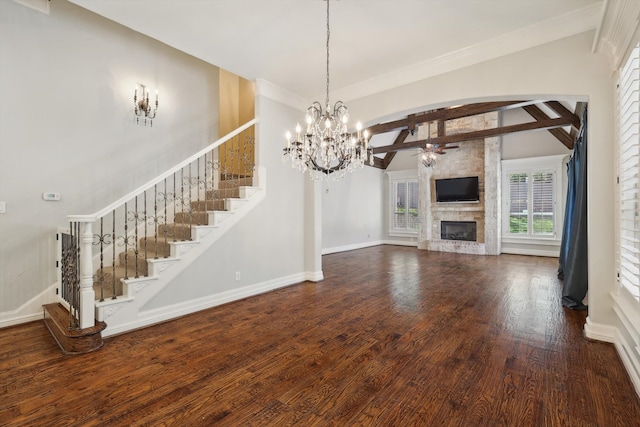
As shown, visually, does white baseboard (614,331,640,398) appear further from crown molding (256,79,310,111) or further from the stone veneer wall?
the stone veneer wall

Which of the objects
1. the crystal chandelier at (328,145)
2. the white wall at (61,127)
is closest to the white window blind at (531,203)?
the crystal chandelier at (328,145)

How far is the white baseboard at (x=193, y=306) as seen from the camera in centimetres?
304

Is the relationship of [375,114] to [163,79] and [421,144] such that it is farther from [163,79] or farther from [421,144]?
[421,144]

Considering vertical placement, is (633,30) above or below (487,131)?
below

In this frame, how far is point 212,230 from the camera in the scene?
3.81 m

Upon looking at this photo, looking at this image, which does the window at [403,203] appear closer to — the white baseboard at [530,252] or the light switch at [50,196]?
the white baseboard at [530,252]

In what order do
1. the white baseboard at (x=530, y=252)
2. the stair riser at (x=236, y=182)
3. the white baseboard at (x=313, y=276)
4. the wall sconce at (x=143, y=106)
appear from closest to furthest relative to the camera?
1. the wall sconce at (x=143, y=106)
2. the stair riser at (x=236, y=182)
3. the white baseboard at (x=313, y=276)
4. the white baseboard at (x=530, y=252)

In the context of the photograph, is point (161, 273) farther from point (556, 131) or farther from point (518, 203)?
point (556, 131)

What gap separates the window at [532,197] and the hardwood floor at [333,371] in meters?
5.43

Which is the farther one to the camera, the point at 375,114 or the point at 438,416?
the point at 375,114

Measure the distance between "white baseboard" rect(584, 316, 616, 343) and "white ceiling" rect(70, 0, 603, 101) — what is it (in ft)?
9.29

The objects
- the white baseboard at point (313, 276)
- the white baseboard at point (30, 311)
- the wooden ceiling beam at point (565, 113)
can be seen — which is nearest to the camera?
the white baseboard at point (30, 311)

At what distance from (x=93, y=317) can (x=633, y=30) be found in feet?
16.3

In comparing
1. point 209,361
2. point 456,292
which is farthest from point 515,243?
point 209,361
